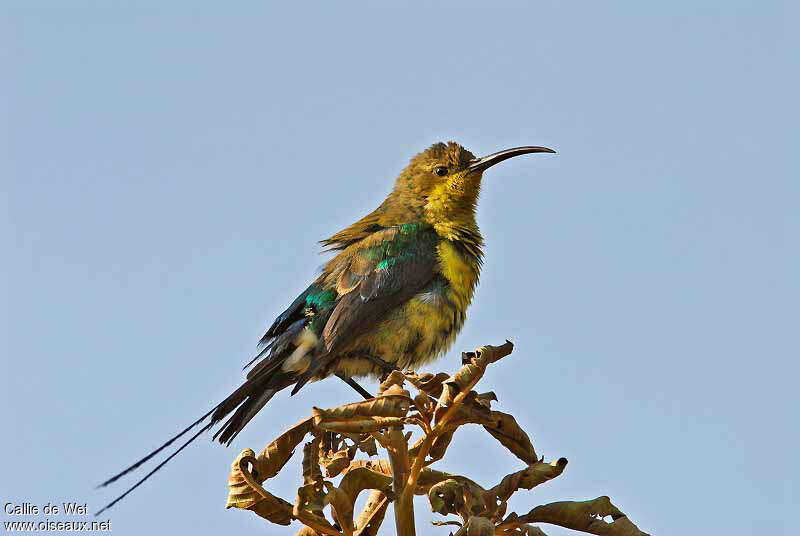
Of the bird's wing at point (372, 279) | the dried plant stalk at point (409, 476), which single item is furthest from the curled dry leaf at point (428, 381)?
the bird's wing at point (372, 279)

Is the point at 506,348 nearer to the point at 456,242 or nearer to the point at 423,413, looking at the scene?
the point at 423,413

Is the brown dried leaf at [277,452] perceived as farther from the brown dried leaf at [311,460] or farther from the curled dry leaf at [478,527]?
the curled dry leaf at [478,527]

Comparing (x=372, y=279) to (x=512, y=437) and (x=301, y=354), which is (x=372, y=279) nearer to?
(x=301, y=354)

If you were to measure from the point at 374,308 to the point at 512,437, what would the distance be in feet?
9.58

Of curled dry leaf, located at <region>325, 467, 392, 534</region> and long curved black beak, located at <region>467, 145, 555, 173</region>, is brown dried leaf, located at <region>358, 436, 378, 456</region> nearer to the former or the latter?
curled dry leaf, located at <region>325, 467, 392, 534</region>

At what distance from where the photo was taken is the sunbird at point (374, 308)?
640 centimetres

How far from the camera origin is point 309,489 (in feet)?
11.7

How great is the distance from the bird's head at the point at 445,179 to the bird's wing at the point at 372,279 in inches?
21.8

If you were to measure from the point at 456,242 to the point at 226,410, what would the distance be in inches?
97.2

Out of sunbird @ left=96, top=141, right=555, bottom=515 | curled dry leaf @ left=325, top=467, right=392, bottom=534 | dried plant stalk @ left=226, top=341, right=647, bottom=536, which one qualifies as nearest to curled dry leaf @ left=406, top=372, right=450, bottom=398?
dried plant stalk @ left=226, top=341, right=647, bottom=536

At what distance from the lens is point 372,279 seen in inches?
274

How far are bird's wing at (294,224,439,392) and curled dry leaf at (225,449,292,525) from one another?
2.52m

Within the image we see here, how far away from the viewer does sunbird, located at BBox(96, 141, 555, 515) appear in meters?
6.40

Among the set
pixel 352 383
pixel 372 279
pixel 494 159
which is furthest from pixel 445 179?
pixel 352 383
